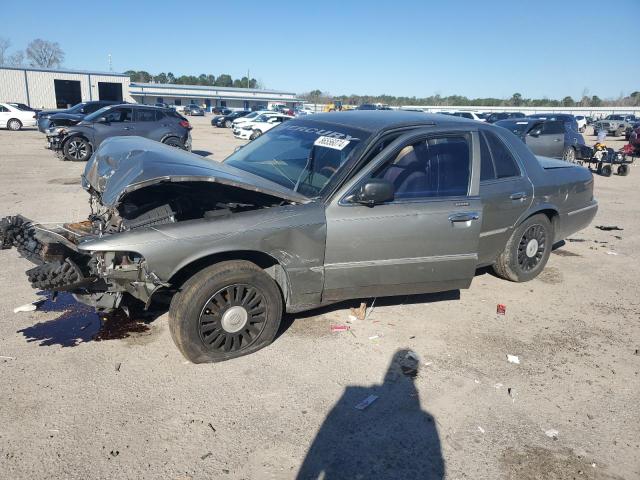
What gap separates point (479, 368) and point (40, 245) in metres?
3.47

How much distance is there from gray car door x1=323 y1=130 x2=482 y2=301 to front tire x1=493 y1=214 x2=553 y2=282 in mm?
1263

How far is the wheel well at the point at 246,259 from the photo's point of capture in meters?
3.59

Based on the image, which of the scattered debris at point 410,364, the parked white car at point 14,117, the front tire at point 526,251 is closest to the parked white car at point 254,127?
the parked white car at point 14,117

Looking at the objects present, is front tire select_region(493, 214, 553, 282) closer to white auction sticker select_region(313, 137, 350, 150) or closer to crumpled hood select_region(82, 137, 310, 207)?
white auction sticker select_region(313, 137, 350, 150)

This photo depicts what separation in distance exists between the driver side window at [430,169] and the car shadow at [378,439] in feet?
5.26

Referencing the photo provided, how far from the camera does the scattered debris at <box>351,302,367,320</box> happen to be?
4.59m

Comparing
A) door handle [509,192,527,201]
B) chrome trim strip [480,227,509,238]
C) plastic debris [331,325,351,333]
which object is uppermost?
door handle [509,192,527,201]

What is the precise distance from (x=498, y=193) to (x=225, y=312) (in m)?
2.94

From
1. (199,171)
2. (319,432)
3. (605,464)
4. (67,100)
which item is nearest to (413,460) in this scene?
(319,432)

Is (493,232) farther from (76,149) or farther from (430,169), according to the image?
(76,149)

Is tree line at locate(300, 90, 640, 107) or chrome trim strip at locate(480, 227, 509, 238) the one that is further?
tree line at locate(300, 90, 640, 107)

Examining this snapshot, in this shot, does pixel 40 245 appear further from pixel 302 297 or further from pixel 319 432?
pixel 319 432

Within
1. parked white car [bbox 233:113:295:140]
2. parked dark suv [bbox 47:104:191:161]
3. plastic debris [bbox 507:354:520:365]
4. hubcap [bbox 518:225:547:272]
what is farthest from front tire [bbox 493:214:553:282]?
parked white car [bbox 233:113:295:140]

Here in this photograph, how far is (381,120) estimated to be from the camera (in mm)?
4328
